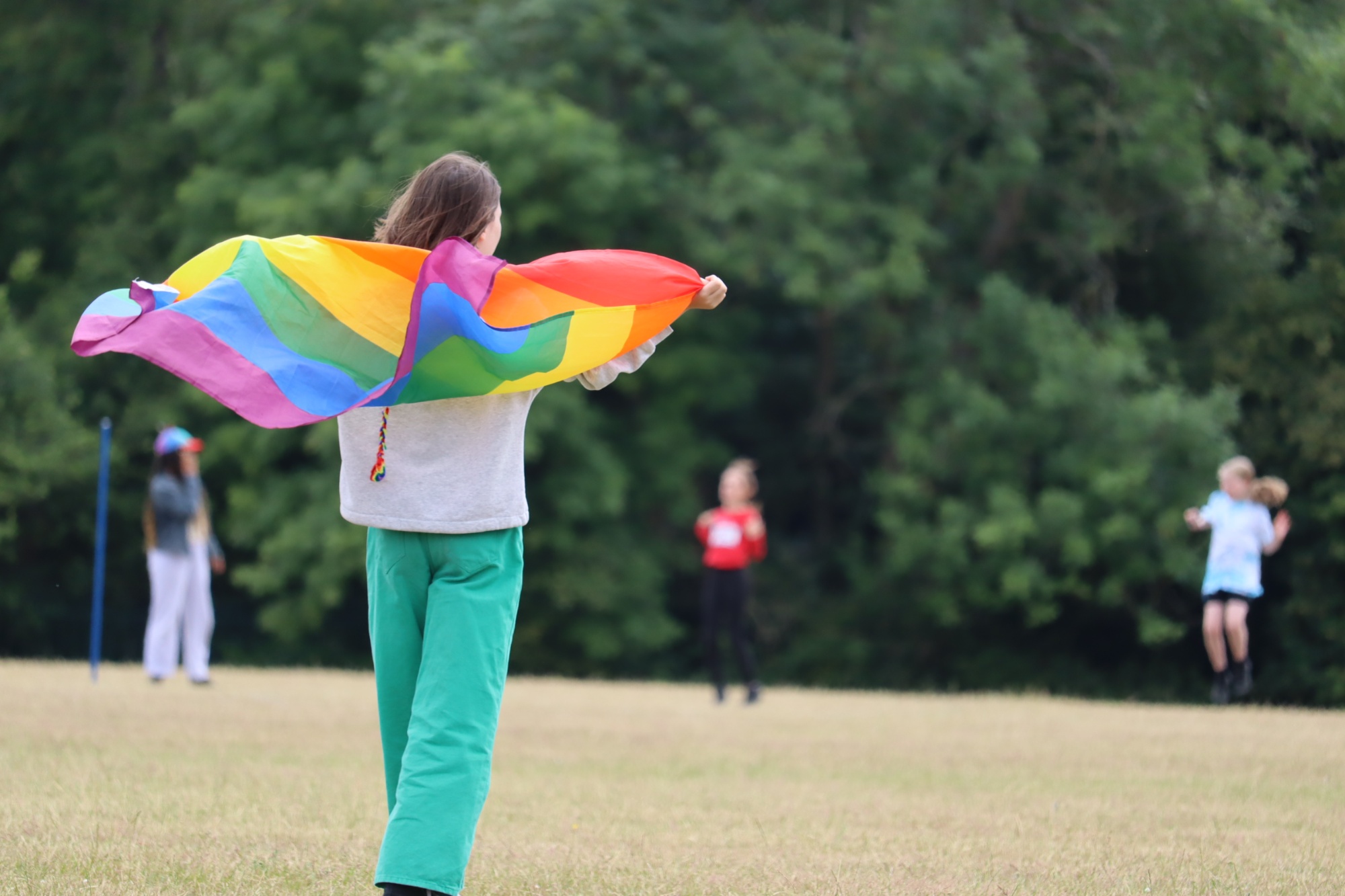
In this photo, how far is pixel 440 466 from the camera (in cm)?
415

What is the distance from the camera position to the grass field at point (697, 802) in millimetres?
5234

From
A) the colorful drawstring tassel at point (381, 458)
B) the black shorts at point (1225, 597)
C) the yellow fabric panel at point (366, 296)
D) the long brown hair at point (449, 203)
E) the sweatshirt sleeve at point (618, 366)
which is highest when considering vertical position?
the long brown hair at point (449, 203)

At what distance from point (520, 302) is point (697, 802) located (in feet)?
11.7

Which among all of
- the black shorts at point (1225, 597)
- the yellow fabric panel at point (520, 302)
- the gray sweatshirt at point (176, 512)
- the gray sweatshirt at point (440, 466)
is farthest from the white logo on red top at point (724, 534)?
the gray sweatshirt at point (440, 466)

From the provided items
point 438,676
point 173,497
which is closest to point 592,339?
point 438,676

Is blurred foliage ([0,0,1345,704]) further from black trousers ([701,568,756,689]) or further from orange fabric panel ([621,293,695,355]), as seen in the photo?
orange fabric panel ([621,293,695,355])

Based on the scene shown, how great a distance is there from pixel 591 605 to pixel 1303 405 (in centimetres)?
1026

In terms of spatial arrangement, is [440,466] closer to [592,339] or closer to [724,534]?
[592,339]

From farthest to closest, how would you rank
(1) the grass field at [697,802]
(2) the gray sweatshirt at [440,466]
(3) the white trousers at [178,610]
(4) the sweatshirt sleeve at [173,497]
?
1. (3) the white trousers at [178,610]
2. (4) the sweatshirt sleeve at [173,497]
3. (1) the grass field at [697,802]
4. (2) the gray sweatshirt at [440,466]

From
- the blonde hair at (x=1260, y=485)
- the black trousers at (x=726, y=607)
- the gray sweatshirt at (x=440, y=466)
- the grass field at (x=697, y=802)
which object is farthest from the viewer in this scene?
→ the black trousers at (x=726, y=607)

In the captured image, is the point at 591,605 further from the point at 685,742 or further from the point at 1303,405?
the point at 685,742

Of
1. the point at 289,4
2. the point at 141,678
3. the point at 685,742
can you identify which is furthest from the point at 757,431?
the point at 685,742

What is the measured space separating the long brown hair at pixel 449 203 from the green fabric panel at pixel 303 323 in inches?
11.6

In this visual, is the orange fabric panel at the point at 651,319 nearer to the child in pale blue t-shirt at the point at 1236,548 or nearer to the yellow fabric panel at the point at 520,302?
the yellow fabric panel at the point at 520,302
